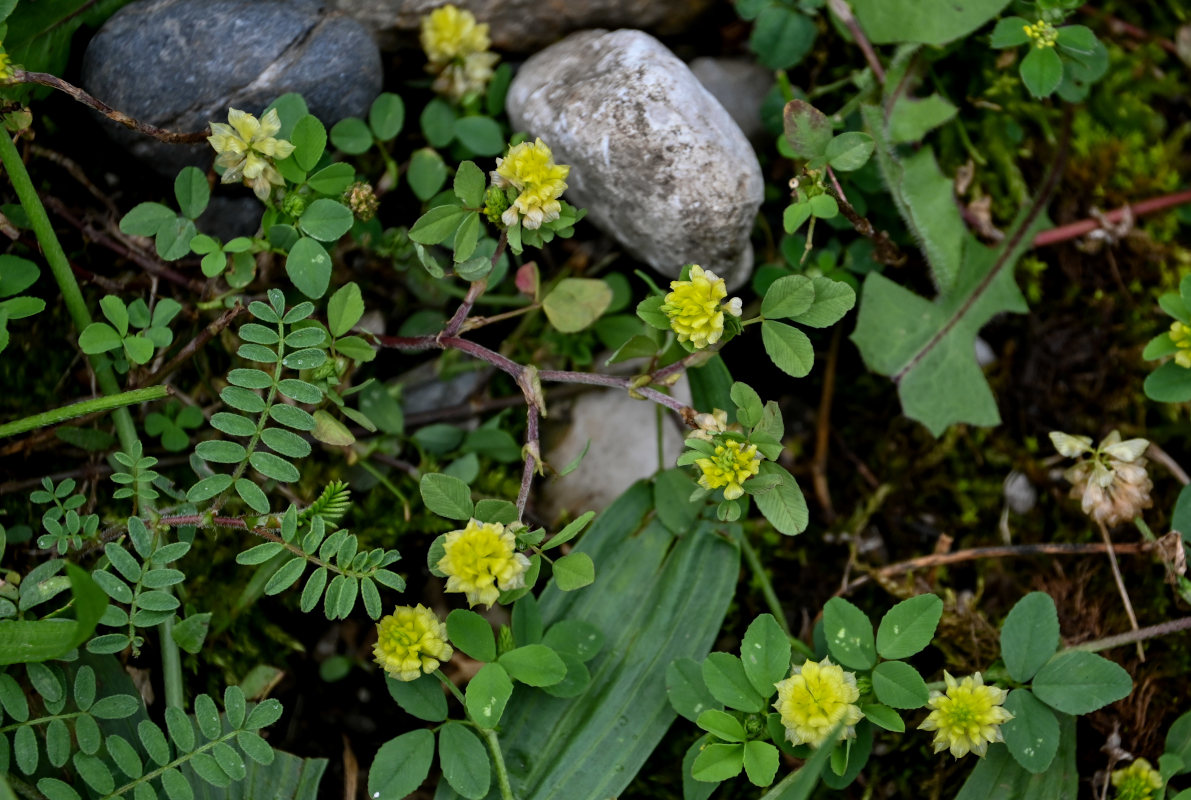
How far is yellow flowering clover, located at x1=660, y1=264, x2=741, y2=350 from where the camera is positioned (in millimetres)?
1891

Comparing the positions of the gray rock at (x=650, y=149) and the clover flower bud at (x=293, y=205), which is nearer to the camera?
the clover flower bud at (x=293, y=205)

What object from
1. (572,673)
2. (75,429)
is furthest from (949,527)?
(75,429)

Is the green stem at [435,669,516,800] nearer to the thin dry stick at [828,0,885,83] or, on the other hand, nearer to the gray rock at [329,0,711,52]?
the gray rock at [329,0,711,52]

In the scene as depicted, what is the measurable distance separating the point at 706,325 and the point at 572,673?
0.84 m

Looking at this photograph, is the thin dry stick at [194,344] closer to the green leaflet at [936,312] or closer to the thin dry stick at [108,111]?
the thin dry stick at [108,111]

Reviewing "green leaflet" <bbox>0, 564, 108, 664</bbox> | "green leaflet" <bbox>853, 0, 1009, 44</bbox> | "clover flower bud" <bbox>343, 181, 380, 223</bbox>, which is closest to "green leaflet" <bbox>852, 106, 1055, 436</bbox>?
"green leaflet" <bbox>853, 0, 1009, 44</bbox>

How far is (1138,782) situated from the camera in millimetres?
2041

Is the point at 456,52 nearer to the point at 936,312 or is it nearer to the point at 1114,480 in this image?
the point at 936,312

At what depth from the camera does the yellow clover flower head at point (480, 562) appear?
177 cm

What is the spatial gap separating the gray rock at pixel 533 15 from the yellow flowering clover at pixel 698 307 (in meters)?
1.09

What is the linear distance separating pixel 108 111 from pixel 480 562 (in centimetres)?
131

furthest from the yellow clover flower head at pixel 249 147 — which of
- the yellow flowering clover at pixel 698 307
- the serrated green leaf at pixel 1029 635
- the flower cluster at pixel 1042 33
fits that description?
the serrated green leaf at pixel 1029 635

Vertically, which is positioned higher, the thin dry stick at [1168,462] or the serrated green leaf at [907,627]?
the serrated green leaf at [907,627]

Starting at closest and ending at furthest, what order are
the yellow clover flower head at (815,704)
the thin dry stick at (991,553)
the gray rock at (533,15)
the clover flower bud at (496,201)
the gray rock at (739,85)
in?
the yellow clover flower head at (815,704) < the clover flower bud at (496,201) < the thin dry stick at (991,553) < the gray rock at (533,15) < the gray rock at (739,85)
